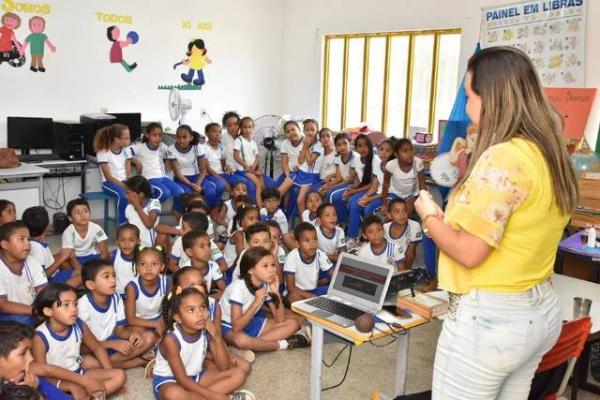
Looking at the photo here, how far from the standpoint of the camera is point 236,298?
2.99 meters

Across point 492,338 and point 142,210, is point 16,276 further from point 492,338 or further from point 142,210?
point 492,338

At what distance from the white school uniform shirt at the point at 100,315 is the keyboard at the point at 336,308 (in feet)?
3.69

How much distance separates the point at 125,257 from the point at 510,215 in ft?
9.10

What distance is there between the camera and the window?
229 inches

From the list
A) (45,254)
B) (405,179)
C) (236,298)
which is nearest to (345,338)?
(236,298)

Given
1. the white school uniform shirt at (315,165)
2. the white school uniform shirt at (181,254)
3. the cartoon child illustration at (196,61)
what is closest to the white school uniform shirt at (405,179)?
the white school uniform shirt at (315,165)

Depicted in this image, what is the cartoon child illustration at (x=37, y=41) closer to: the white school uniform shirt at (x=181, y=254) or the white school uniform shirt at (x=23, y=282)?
the white school uniform shirt at (x=181, y=254)

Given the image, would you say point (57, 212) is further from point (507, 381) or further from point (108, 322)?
point (507, 381)

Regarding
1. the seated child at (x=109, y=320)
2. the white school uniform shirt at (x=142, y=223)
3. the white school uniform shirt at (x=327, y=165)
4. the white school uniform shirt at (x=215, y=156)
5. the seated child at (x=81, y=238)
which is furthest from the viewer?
the white school uniform shirt at (x=215, y=156)

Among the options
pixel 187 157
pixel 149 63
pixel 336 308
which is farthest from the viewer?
pixel 149 63

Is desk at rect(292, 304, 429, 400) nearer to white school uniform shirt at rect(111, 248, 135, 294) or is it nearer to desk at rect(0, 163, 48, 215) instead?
white school uniform shirt at rect(111, 248, 135, 294)

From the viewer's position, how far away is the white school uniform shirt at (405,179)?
4.98 metres

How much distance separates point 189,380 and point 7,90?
159 inches

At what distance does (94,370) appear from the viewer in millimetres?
2635
